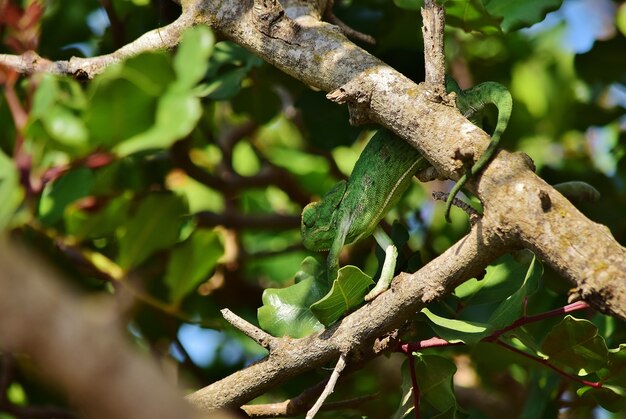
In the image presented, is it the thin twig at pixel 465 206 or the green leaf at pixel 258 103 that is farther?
the green leaf at pixel 258 103

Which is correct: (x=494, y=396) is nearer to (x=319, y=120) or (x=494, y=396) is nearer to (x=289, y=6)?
(x=319, y=120)

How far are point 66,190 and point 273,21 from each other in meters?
0.59

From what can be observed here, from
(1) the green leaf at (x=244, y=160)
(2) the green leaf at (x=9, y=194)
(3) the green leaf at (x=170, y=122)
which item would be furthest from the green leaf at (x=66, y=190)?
(1) the green leaf at (x=244, y=160)

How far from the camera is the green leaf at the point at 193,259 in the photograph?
2.39 meters

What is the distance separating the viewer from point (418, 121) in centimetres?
164

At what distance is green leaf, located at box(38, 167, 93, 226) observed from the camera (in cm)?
171

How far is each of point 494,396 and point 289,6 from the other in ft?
5.96

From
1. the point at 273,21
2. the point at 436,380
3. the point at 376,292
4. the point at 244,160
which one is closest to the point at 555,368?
the point at 436,380

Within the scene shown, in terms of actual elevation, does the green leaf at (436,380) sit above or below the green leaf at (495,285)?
below

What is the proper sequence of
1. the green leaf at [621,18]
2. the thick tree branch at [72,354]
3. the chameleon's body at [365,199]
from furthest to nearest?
the green leaf at [621,18]
the chameleon's body at [365,199]
the thick tree branch at [72,354]

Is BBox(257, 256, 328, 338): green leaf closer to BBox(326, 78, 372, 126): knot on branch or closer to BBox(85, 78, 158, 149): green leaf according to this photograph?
BBox(326, 78, 372, 126): knot on branch

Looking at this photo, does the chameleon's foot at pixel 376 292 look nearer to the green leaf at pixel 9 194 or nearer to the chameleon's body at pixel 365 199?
the chameleon's body at pixel 365 199

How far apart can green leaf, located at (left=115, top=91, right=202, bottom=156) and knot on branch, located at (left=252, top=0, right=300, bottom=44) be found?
51cm

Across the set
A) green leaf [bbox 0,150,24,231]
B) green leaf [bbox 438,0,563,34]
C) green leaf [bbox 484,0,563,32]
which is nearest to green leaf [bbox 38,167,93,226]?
green leaf [bbox 0,150,24,231]
